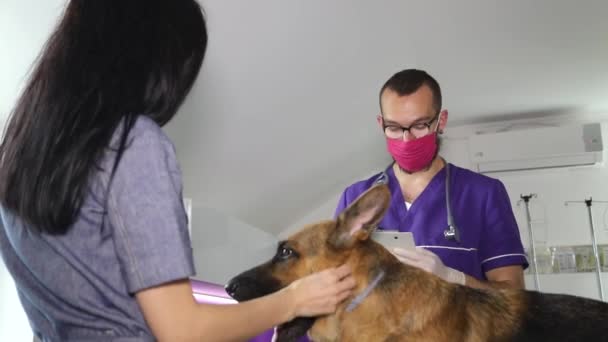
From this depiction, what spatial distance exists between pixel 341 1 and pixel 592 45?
2045mm

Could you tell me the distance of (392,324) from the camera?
135cm

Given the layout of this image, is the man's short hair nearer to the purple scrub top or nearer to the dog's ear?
the purple scrub top

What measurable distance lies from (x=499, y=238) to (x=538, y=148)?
3477mm

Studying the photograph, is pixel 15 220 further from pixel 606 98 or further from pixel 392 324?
pixel 606 98

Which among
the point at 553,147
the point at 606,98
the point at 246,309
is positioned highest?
the point at 246,309

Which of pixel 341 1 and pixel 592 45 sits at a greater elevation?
pixel 341 1

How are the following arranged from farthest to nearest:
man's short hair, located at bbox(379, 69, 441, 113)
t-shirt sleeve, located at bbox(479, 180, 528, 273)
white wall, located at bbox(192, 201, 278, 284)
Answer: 1. white wall, located at bbox(192, 201, 278, 284)
2. man's short hair, located at bbox(379, 69, 441, 113)
3. t-shirt sleeve, located at bbox(479, 180, 528, 273)

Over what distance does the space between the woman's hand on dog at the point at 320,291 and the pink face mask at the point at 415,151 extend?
66 cm

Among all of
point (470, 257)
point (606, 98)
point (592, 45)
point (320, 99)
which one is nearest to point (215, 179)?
point (320, 99)

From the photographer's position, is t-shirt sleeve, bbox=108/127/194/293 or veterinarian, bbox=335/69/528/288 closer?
t-shirt sleeve, bbox=108/127/194/293

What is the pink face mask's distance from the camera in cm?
196

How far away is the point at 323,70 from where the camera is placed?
333 centimetres

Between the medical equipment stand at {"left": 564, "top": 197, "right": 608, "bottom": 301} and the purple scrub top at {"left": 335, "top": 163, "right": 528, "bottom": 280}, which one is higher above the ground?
the purple scrub top at {"left": 335, "top": 163, "right": 528, "bottom": 280}

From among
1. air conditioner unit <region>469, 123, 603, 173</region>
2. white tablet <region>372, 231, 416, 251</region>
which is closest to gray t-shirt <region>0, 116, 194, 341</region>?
white tablet <region>372, 231, 416, 251</region>
